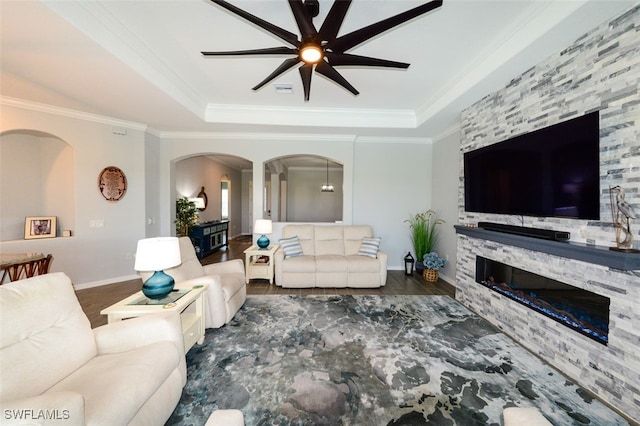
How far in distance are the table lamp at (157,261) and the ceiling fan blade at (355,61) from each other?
2.11 metres

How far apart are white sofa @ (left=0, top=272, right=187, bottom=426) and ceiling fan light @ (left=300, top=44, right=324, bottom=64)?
2.28 metres

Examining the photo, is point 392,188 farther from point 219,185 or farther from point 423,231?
point 219,185

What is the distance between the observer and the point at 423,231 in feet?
16.5

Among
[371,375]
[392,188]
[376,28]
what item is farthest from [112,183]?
[392,188]

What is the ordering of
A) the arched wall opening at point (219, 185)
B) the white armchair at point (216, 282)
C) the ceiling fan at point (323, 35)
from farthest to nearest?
the arched wall opening at point (219, 185) < the white armchair at point (216, 282) < the ceiling fan at point (323, 35)

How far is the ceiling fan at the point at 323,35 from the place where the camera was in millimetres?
1679

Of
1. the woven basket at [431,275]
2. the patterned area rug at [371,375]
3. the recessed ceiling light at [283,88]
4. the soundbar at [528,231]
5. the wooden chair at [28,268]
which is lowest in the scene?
the patterned area rug at [371,375]

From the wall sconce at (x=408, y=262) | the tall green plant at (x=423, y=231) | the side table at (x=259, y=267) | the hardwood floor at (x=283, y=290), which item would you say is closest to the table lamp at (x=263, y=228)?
the side table at (x=259, y=267)

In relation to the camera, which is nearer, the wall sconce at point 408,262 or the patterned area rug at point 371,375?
the patterned area rug at point 371,375

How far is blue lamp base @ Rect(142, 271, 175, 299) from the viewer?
219cm

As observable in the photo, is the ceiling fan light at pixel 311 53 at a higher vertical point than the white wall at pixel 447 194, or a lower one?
higher

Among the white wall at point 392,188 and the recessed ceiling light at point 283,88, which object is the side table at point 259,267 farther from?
the recessed ceiling light at point 283,88

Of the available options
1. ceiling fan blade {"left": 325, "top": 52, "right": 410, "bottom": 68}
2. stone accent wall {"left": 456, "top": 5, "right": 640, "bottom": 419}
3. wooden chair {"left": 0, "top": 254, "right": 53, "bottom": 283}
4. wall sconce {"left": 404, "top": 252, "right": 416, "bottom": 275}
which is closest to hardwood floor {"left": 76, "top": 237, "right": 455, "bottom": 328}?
wall sconce {"left": 404, "top": 252, "right": 416, "bottom": 275}

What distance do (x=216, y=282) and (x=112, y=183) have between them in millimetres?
3215
